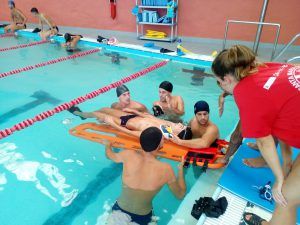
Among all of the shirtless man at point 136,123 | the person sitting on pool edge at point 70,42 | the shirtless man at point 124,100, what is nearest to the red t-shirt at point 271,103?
the shirtless man at point 136,123

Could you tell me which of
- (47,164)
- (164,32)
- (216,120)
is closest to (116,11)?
(164,32)

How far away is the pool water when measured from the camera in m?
3.04

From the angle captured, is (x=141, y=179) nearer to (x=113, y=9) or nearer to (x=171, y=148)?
(x=171, y=148)

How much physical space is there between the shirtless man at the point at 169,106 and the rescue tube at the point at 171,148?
0.98m

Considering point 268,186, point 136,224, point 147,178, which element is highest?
point 147,178

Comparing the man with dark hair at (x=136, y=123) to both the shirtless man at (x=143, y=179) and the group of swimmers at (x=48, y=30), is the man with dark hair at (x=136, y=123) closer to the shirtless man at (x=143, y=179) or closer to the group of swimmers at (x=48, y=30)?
the shirtless man at (x=143, y=179)

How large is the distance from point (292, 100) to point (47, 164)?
10.8 feet

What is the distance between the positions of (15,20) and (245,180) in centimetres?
1274

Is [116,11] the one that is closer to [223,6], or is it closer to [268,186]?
[223,6]

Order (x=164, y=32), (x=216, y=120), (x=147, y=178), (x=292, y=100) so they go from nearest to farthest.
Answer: (x=292, y=100)
(x=147, y=178)
(x=216, y=120)
(x=164, y=32)

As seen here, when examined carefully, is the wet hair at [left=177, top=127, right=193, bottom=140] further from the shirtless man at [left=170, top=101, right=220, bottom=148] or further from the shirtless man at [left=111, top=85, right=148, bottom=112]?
the shirtless man at [left=111, top=85, right=148, bottom=112]

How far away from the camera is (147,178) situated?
2.24m

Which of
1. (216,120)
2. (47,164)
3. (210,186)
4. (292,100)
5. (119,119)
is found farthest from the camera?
(216,120)

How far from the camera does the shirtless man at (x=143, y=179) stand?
7.21 ft
